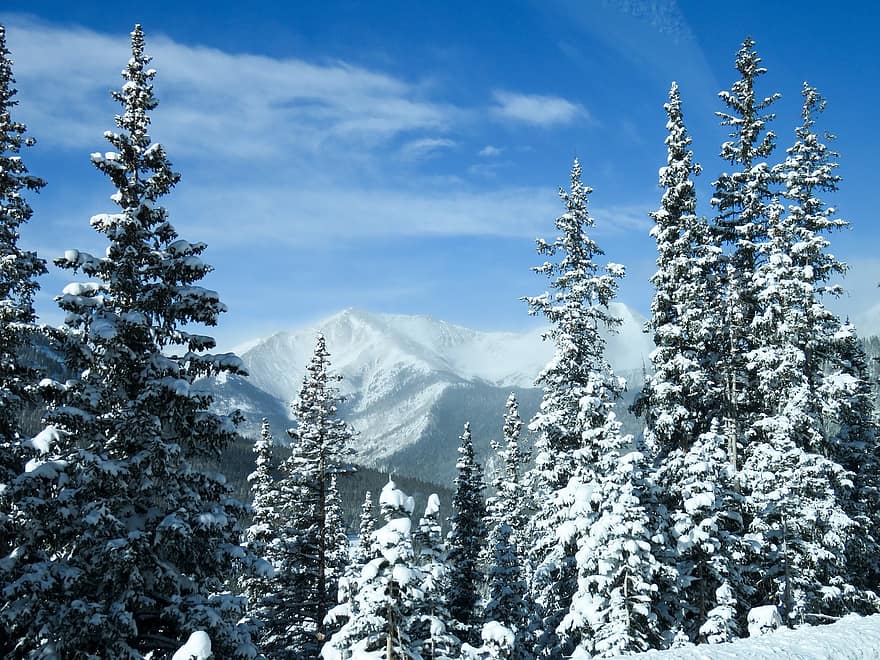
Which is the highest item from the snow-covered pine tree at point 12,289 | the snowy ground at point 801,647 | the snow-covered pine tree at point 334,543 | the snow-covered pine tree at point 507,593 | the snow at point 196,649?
the snow-covered pine tree at point 12,289

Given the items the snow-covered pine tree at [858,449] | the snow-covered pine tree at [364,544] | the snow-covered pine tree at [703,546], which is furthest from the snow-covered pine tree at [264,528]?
the snow-covered pine tree at [858,449]

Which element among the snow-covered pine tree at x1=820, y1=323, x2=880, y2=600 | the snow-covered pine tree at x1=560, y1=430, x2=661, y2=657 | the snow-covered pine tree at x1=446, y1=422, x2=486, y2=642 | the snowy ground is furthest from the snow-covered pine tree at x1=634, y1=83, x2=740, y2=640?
the snow-covered pine tree at x1=446, y1=422, x2=486, y2=642

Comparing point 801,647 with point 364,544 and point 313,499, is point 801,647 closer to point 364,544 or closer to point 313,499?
point 364,544

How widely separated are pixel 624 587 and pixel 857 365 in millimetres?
20467

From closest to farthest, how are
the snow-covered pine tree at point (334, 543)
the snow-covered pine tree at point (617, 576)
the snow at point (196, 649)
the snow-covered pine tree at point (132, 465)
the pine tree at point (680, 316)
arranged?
1. the snow at point (196, 649)
2. the snow-covered pine tree at point (132, 465)
3. the snow-covered pine tree at point (617, 576)
4. the pine tree at point (680, 316)
5. the snow-covered pine tree at point (334, 543)

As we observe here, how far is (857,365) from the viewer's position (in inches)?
1213

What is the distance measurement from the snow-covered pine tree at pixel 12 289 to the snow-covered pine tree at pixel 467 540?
19261mm

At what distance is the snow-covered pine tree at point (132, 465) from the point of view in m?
11.1

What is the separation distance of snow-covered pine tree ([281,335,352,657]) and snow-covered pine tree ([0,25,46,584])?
12.3 meters

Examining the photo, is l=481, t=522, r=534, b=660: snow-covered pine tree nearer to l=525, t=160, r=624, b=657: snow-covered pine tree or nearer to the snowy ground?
l=525, t=160, r=624, b=657: snow-covered pine tree

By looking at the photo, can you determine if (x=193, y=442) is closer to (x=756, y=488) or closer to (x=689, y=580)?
(x=689, y=580)

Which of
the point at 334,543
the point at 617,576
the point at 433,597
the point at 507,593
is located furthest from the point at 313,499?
the point at 617,576

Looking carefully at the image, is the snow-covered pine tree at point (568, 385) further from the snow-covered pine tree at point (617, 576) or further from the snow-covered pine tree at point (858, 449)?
the snow-covered pine tree at point (858, 449)

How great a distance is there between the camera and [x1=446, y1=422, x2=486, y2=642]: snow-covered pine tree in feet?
98.9
